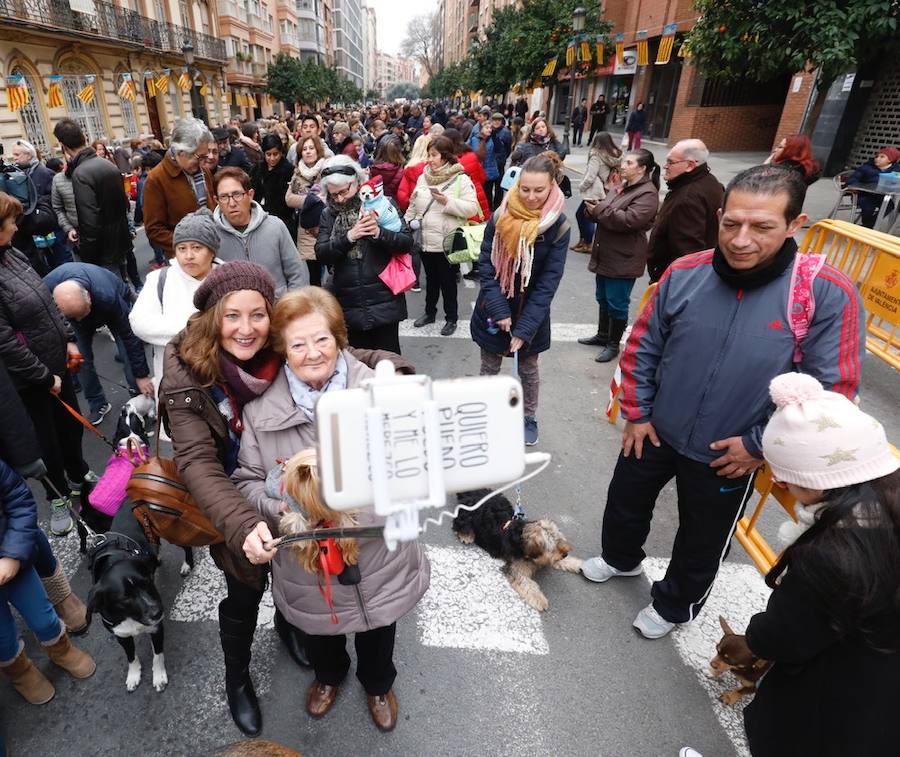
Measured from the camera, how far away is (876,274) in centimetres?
504

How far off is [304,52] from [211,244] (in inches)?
2998

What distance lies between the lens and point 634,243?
520cm

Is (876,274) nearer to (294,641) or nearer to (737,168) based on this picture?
(294,641)

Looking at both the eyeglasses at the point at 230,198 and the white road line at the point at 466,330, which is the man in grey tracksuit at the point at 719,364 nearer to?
the eyeglasses at the point at 230,198

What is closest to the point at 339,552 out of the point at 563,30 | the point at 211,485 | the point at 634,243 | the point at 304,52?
the point at 211,485

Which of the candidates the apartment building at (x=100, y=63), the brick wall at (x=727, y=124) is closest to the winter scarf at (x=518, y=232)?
the apartment building at (x=100, y=63)

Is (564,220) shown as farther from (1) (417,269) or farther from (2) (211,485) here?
(1) (417,269)

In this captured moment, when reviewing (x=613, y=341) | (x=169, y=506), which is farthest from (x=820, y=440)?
(x=613, y=341)

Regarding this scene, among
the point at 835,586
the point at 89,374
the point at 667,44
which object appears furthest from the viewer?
the point at 667,44

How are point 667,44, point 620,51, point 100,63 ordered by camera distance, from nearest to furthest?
point 667,44 < point 100,63 < point 620,51

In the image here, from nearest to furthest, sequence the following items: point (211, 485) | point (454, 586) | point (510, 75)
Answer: point (211, 485) < point (454, 586) < point (510, 75)

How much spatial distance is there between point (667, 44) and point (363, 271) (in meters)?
21.6

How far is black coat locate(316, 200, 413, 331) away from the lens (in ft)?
13.1

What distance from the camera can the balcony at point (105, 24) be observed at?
692 inches
